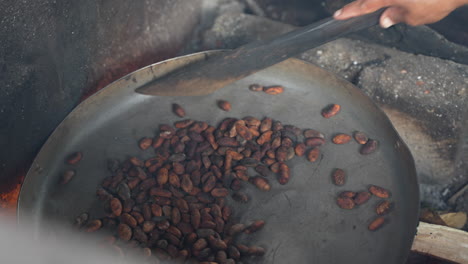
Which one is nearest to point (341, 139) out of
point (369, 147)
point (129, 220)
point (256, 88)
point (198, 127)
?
point (369, 147)

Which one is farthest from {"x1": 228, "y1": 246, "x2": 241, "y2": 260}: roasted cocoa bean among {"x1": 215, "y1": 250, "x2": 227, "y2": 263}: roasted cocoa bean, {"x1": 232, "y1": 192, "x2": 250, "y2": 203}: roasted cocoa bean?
{"x1": 232, "y1": 192, "x2": 250, "y2": 203}: roasted cocoa bean

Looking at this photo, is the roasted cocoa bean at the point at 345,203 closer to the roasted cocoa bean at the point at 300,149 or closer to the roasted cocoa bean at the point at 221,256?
the roasted cocoa bean at the point at 300,149

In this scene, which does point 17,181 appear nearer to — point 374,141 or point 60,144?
point 60,144

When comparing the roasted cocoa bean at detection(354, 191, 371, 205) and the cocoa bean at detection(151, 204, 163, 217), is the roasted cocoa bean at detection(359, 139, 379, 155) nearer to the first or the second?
the roasted cocoa bean at detection(354, 191, 371, 205)

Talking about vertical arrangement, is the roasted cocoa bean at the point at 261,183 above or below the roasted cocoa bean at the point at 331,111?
below

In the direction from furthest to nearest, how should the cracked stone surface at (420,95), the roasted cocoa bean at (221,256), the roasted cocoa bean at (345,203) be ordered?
the cracked stone surface at (420,95)
the roasted cocoa bean at (345,203)
the roasted cocoa bean at (221,256)

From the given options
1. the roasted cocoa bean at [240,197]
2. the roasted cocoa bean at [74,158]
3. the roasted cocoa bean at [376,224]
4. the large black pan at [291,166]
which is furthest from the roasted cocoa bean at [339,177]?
the roasted cocoa bean at [74,158]
